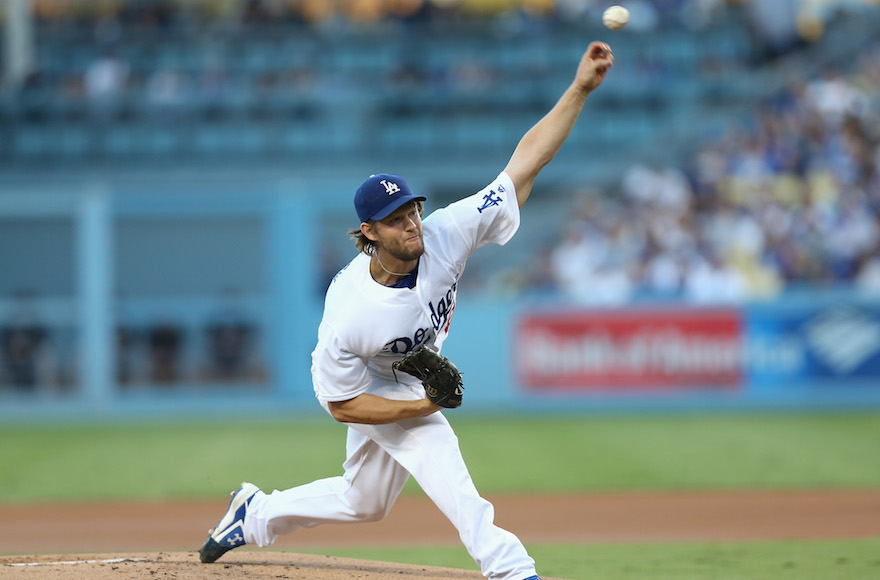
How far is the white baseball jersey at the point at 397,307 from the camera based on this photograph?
4.76 meters

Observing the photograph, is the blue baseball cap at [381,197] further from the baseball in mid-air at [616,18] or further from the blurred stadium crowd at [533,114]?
the blurred stadium crowd at [533,114]

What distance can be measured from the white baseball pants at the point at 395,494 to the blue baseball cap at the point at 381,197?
975 millimetres

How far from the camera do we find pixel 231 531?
5.42 metres

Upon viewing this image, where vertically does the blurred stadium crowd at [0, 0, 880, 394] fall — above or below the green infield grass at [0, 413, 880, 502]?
above

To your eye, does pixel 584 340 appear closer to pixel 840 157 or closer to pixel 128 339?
pixel 840 157

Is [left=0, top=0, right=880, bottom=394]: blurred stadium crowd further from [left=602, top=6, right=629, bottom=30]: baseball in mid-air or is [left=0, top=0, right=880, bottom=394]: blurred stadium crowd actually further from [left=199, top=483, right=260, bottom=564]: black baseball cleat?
[left=602, top=6, right=629, bottom=30]: baseball in mid-air

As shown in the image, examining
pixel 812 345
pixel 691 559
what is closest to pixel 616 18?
pixel 691 559

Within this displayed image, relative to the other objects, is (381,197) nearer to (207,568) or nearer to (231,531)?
(231,531)

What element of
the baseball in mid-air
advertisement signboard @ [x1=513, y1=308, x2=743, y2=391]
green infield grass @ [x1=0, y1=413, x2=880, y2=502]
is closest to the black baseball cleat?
the baseball in mid-air

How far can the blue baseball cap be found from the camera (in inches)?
186

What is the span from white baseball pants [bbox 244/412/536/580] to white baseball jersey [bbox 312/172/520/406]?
0.77 feet

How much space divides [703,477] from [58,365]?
8.97 m

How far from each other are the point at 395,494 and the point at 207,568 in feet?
3.34

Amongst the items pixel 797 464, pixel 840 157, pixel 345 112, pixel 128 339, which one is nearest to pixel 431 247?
pixel 797 464
